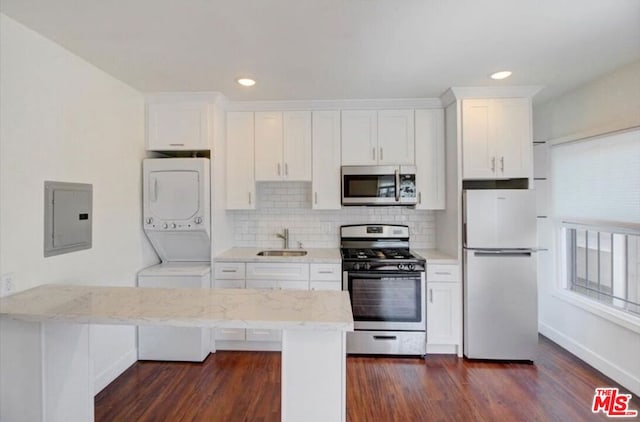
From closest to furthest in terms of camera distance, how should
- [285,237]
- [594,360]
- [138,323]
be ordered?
[138,323], [594,360], [285,237]

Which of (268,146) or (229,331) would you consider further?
(268,146)

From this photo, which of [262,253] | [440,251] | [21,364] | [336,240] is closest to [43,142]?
[21,364]

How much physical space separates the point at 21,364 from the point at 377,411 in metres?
2.14

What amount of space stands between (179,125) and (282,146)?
1027 millimetres

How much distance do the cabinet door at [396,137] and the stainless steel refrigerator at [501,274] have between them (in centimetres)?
75

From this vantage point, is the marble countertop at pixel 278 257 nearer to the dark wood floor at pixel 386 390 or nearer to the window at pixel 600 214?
the dark wood floor at pixel 386 390

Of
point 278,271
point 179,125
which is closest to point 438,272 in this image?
Answer: point 278,271

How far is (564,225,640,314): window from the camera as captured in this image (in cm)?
248

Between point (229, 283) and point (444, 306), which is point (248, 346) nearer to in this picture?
point (229, 283)

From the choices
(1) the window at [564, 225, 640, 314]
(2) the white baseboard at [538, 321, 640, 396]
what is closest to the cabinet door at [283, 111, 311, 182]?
(1) the window at [564, 225, 640, 314]

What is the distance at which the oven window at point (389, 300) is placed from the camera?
115 inches

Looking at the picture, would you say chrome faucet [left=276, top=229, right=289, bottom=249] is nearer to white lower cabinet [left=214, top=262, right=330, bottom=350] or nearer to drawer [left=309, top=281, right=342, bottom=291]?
white lower cabinet [left=214, top=262, right=330, bottom=350]

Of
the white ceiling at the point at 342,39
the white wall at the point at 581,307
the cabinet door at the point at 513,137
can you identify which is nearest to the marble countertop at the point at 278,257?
the white ceiling at the point at 342,39

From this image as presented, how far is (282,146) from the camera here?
329cm
